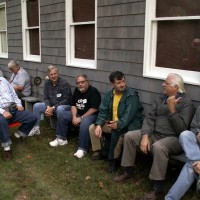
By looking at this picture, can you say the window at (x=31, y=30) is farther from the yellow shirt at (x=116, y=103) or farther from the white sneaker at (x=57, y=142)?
the yellow shirt at (x=116, y=103)

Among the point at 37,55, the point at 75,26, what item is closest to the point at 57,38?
the point at 75,26

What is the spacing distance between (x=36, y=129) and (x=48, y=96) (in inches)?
24.9

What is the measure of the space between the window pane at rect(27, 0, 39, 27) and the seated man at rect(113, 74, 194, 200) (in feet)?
14.7

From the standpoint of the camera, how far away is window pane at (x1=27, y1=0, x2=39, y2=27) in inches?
286

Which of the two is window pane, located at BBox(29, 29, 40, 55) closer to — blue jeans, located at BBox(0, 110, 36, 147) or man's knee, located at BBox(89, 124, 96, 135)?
blue jeans, located at BBox(0, 110, 36, 147)

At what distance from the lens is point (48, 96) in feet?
18.3

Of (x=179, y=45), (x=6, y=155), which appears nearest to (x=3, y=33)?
(x=6, y=155)

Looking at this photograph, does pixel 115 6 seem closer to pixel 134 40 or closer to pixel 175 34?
pixel 134 40

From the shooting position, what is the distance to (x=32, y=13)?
7.48 metres

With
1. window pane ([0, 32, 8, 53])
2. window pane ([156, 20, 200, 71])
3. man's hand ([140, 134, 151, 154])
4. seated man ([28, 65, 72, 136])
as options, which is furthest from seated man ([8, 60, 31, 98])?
man's hand ([140, 134, 151, 154])

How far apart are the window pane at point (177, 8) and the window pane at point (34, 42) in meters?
3.98

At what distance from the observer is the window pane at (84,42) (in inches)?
220

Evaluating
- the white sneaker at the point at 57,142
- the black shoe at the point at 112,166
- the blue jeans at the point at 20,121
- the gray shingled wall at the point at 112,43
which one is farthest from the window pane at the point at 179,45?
the blue jeans at the point at 20,121

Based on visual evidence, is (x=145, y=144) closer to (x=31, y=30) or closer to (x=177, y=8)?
(x=177, y=8)
